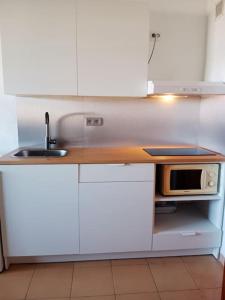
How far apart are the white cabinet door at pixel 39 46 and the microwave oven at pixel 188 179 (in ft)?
3.34

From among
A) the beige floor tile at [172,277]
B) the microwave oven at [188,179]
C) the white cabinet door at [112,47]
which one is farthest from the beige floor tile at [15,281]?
the white cabinet door at [112,47]

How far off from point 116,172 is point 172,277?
0.91 meters

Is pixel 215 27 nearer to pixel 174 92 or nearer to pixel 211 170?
pixel 174 92

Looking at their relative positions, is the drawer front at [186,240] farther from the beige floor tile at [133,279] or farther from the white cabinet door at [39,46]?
the white cabinet door at [39,46]

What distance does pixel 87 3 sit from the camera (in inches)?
71.4

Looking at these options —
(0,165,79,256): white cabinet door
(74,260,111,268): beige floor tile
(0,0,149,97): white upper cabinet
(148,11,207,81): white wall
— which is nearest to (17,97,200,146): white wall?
(148,11,207,81): white wall

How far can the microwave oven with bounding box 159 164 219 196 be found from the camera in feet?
6.24

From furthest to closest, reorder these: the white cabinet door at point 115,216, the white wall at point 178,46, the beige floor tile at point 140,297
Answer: the white wall at point 178,46 → the white cabinet door at point 115,216 → the beige floor tile at point 140,297

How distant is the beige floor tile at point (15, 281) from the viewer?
64.5 inches

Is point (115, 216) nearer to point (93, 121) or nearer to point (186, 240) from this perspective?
point (186, 240)

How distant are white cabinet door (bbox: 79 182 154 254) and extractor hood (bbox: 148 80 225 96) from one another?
0.73 m

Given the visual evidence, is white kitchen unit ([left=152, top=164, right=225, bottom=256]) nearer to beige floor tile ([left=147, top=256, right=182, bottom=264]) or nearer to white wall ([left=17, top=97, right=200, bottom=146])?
beige floor tile ([left=147, top=256, right=182, bottom=264])

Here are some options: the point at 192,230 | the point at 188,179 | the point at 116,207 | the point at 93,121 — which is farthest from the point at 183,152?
the point at 93,121

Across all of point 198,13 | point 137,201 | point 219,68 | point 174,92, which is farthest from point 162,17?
point 137,201
